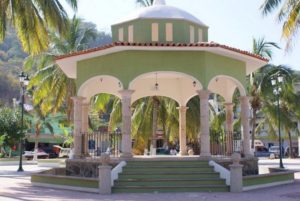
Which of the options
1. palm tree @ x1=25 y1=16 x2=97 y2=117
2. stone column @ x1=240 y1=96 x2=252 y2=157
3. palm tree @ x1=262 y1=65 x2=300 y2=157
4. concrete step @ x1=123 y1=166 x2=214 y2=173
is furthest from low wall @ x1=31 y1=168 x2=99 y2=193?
palm tree @ x1=262 y1=65 x2=300 y2=157

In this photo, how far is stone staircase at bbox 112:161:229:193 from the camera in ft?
50.3

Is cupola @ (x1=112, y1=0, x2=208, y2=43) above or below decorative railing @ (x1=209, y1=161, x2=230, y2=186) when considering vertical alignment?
above

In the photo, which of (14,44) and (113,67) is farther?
(14,44)

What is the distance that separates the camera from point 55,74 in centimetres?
3153

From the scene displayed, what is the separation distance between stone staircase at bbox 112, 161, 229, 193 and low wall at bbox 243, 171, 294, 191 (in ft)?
3.15

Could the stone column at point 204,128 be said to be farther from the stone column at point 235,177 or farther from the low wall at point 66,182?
the low wall at point 66,182

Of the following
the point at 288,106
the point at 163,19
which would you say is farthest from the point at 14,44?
the point at 163,19

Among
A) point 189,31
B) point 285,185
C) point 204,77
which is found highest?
point 189,31

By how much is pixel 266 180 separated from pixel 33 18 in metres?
11.3

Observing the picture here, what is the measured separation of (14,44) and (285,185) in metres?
112

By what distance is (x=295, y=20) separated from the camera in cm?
1997

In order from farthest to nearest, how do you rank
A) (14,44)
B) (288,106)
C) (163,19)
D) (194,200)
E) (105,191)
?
(14,44) → (288,106) → (163,19) → (105,191) → (194,200)

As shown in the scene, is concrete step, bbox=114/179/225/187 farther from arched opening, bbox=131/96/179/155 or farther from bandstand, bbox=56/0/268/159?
arched opening, bbox=131/96/179/155

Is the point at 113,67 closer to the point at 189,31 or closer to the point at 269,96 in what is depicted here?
the point at 189,31
